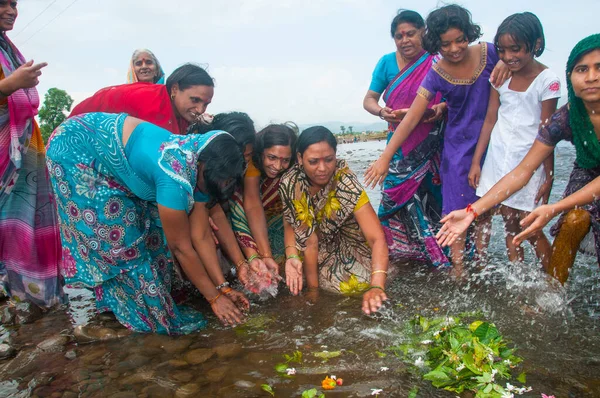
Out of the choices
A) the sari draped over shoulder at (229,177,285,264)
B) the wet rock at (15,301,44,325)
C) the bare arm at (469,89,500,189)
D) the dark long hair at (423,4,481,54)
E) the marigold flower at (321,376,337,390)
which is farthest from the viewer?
the sari draped over shoulder at (229,177,285,264)

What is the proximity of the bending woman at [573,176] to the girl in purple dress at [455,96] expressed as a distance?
0.66 meters

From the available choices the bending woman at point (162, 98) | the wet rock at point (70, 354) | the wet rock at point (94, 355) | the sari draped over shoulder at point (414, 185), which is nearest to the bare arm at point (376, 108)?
the sari draped over shoulder at point (414, 185)

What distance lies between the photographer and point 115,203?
324 centimetres

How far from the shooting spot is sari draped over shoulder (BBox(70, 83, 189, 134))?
3.86 metres

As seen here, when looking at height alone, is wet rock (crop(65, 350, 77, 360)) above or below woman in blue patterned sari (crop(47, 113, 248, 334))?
below

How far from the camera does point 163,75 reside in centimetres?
561

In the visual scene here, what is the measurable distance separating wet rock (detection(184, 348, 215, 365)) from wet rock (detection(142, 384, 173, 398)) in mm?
290

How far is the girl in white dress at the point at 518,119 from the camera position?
11.5 ft

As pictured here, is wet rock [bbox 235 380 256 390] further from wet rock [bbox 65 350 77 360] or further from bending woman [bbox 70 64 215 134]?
bending woman [bbox 70 64 215 134]

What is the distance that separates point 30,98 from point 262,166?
6.39 ft

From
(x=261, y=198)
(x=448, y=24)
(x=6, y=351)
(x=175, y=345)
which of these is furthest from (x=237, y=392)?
(x=448, y=24)

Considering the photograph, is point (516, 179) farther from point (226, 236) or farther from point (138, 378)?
point (138, 378)

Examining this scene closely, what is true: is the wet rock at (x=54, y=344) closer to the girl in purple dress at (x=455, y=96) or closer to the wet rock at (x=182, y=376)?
the wet rock at (x=182, y=376)

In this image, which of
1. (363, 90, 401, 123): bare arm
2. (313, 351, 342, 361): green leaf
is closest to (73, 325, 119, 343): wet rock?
(313, 351, 342, 361): green leaf
